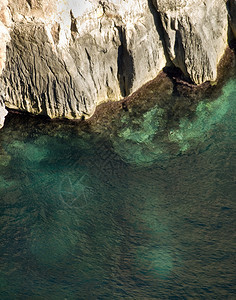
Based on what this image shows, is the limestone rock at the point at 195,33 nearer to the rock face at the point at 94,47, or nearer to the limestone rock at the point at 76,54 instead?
the rock face at the point at 94,47

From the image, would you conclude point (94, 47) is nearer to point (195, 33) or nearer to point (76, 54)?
point (76, 54)

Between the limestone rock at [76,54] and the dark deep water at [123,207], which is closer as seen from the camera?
the dark deep water at [123,207]

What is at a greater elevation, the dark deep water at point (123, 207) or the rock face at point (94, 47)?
the rock face at point (94, 47)

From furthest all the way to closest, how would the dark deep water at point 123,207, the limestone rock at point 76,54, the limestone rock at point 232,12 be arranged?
the limestone rock at point 232,12 < the limestone rock at point 76,54 < the dark deep water at point 123,207

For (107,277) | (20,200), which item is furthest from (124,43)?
(107,277)

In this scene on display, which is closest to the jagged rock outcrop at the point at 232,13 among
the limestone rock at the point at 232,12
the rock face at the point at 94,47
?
the limestone rock at the point at 232,12

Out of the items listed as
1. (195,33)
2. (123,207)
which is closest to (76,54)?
(195,33)

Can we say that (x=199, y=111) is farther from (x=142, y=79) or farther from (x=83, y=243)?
(x=83, y=243)
